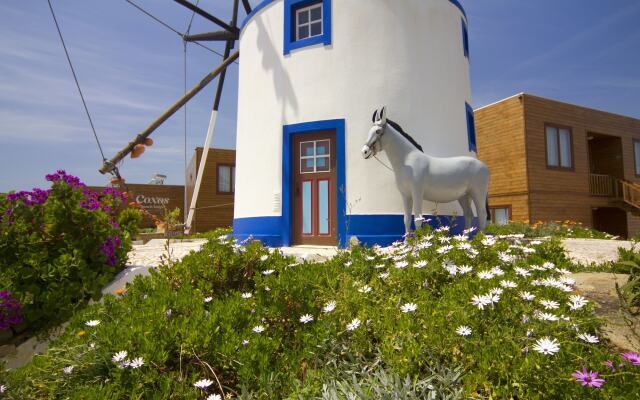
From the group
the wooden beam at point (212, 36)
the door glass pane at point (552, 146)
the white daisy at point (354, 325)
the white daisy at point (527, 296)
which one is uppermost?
the wooden beam at point (212, 36)

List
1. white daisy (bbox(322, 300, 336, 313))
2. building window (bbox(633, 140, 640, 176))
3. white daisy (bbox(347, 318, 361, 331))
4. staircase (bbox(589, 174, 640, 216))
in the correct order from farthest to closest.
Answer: building window (bbox(633, 140, 640, 176)) < staircase (bbox(589, 174, 640, 216)) < white daisy (bbox(322, 300, 336, 313)) < white daisy (bbox(347, 318, 361, 331))

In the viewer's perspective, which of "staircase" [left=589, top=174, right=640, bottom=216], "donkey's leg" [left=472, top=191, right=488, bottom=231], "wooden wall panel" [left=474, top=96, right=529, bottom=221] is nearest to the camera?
"donkey's leg" [left=472, top=191, right=488, bottom=231]

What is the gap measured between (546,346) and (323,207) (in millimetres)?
6399

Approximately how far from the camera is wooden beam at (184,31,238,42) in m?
13.3

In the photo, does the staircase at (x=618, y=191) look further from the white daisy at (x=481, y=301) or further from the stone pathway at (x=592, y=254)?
the white daisy at (x=481, y=301)

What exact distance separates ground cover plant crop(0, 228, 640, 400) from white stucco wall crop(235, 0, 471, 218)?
4.88m

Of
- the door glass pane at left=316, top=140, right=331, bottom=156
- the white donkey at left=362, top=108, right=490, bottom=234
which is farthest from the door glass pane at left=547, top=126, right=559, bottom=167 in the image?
the door glass pane at left=316, top=140, right=331, bottom=156

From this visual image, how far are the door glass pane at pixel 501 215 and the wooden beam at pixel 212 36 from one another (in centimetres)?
1298

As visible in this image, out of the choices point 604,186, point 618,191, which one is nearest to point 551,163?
point 604,186

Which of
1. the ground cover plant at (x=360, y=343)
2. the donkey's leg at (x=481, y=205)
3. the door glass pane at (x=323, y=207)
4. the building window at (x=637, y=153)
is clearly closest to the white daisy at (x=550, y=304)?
the ground cover plant at (x=360, y=343)

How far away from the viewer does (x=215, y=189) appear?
63.4 ft

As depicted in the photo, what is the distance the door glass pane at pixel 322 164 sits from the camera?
7949 millimetres

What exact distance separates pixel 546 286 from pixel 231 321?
1970 millimetres

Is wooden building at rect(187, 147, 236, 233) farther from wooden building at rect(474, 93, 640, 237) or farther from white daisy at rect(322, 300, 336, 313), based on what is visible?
white daisy at rect(322, 300, 336, 313)
